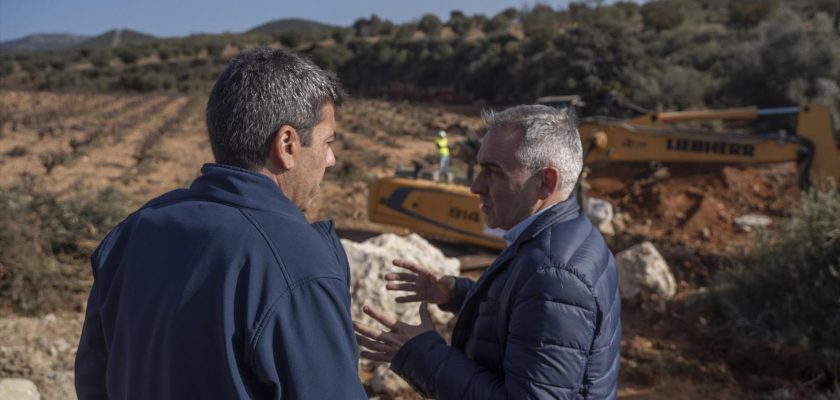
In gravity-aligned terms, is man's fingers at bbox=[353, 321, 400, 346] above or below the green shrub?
above

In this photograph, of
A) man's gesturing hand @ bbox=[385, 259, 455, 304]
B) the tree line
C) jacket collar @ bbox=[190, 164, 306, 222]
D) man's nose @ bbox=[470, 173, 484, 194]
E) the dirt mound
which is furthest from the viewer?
the tree line

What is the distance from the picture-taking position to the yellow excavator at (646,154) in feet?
29.0

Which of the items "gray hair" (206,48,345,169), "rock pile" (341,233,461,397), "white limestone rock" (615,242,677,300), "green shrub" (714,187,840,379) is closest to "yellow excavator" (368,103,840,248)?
"white limestone rock" (615,242,677,300)

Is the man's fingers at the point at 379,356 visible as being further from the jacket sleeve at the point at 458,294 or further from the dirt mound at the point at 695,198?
the dirt mound at the point at 695,198

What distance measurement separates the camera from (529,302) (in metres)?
2.02

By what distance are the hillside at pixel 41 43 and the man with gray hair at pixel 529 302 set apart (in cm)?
5498

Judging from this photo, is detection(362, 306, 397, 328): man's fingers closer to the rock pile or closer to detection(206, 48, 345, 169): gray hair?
detection(206, 48, 345, 169): gray hair

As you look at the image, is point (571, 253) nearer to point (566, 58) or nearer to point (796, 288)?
point (796, 288)

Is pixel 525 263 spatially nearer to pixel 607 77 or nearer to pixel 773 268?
pixel 773 268

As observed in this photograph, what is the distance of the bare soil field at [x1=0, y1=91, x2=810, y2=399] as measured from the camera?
232 inches

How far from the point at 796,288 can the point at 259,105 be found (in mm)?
6436

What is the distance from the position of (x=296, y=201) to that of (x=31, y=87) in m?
45.9

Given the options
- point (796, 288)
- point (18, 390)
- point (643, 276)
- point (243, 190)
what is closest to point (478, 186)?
point (243, 190)

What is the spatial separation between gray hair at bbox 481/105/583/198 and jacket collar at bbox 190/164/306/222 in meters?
0.96
